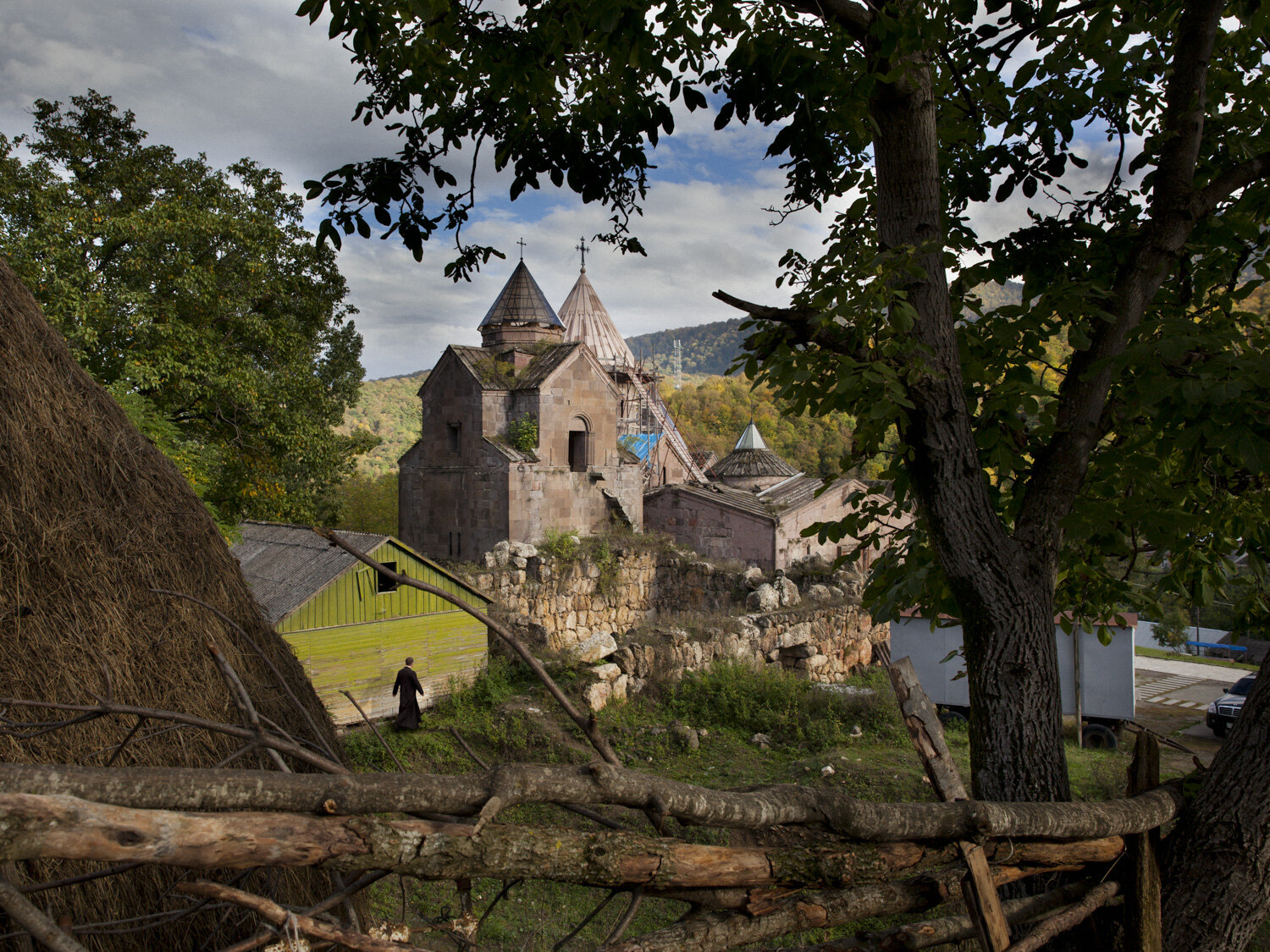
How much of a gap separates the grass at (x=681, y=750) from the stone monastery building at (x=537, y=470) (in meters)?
5.19

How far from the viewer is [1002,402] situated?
2.94 m

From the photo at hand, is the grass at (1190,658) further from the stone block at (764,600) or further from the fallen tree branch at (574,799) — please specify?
the fallen tree branch at (574,799)

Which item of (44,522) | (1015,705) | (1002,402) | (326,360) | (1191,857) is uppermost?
(326,360)

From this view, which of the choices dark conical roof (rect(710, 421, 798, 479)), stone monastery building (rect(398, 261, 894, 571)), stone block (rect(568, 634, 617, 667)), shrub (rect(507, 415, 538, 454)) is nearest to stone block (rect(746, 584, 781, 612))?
stone monastery building (rect(398, 261, 894, 571))

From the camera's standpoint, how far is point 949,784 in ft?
8.65

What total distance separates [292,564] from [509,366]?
26.5 feet

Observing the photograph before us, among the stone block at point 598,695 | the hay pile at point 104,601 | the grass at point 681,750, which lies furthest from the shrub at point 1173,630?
the hay pile at point 104,601

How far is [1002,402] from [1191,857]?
1.68 m

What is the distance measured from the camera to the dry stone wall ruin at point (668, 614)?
13297mm

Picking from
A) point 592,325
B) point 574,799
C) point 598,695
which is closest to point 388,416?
point 592,325

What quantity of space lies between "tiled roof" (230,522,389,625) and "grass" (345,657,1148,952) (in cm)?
226

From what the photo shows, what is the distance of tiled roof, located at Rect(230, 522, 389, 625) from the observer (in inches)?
435

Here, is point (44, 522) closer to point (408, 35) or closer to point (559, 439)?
point (408, 35)

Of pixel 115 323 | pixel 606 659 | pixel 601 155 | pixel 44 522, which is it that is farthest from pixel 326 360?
pixel 44 522
